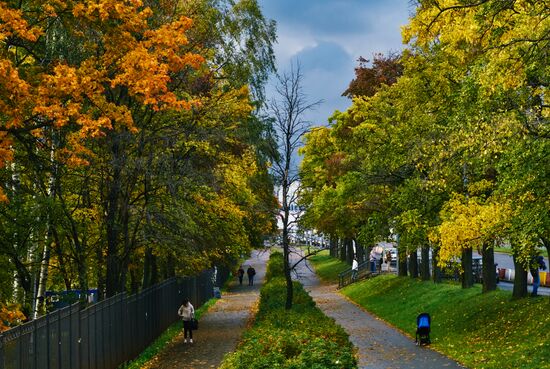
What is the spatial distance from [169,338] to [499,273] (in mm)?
20347

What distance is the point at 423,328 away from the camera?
2139 centimetres

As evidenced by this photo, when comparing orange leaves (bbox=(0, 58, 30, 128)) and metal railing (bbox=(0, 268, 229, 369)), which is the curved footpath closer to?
metal railing (bbox=(0, 268, 229, 369))

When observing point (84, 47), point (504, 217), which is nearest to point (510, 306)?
point (504, 217)

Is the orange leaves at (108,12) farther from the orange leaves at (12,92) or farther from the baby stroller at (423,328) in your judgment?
the baby stroller at (423,328)

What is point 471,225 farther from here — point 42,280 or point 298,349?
point 42,280

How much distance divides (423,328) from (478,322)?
2083 millimetres

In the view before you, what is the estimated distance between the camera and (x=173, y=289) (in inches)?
1244

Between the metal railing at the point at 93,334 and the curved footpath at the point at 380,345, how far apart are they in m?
5.66

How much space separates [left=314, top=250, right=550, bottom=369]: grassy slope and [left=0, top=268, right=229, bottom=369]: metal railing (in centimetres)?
909

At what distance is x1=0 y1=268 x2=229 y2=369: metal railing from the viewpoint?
11.7m

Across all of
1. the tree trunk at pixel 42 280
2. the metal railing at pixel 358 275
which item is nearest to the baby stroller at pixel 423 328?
the tree trunk at pixel 42 280

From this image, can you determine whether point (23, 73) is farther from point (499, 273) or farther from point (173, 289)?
point (499, 273)

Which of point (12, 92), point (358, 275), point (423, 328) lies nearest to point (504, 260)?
point (358, 275)

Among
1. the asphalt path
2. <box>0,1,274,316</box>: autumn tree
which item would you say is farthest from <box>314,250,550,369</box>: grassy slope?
the asphalt path
